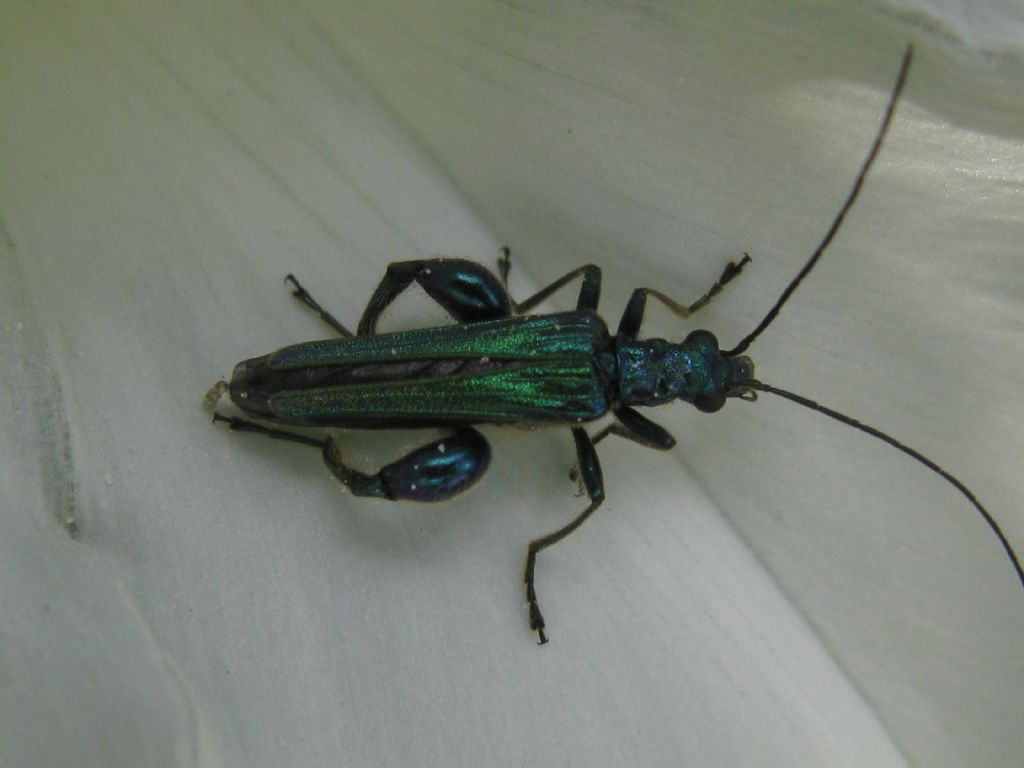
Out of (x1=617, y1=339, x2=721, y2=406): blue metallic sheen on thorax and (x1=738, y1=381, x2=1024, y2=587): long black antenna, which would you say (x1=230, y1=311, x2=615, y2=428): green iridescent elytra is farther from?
(x1=738, y1=381, x2=1024, y2=587): long black antenna

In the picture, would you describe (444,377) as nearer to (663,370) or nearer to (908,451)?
(663,370)

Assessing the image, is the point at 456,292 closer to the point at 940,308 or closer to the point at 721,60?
the point at 721,60

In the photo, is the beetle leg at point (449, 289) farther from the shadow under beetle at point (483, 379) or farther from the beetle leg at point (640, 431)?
the beetle leg at point (640, 431)

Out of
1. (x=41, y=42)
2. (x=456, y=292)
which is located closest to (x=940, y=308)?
(x=456, y=292)

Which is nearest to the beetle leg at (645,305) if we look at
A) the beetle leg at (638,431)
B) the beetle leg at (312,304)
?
the beetle leg at (638,431)

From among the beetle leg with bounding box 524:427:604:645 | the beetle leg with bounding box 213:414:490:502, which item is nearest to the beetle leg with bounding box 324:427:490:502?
the beetle leg with bounding box 213:414:490:502
